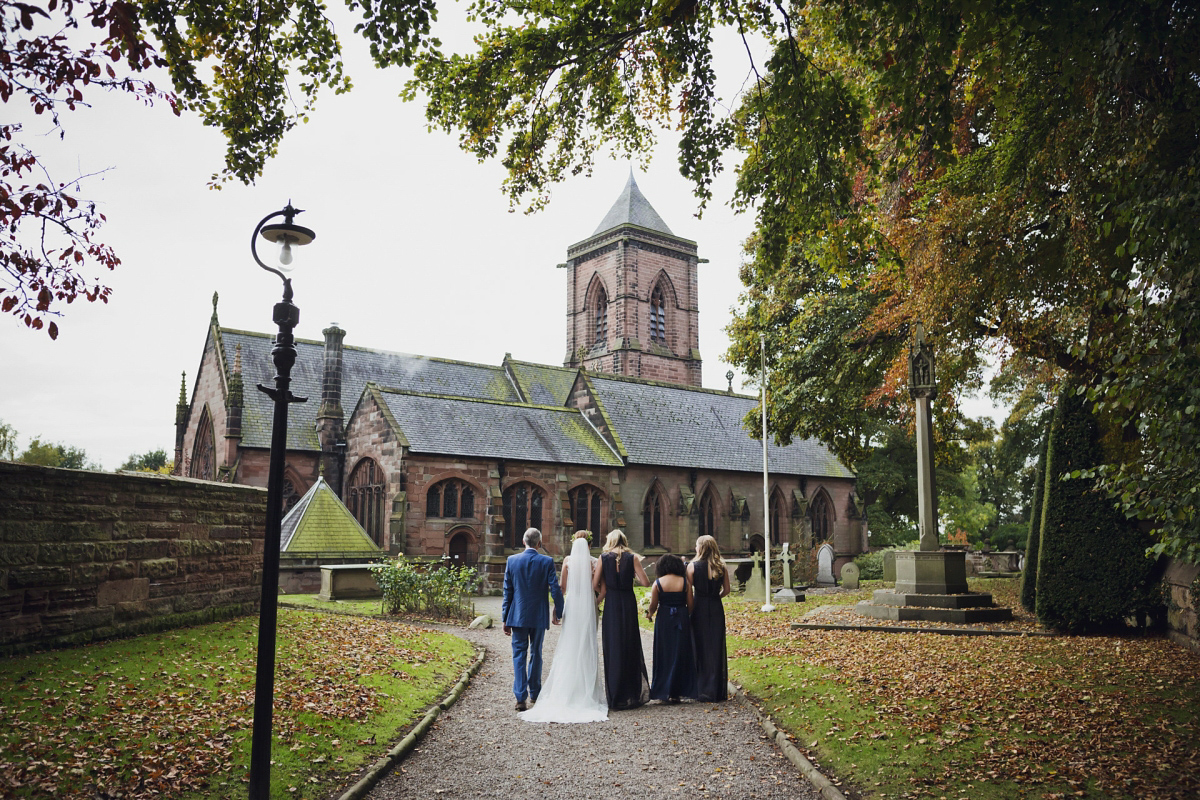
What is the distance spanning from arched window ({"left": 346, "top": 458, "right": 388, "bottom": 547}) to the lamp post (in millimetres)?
23007

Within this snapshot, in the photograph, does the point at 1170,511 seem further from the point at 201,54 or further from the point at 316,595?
the point at 316,595

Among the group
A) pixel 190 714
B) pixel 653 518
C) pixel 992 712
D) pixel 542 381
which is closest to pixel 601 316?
pixel 542 381

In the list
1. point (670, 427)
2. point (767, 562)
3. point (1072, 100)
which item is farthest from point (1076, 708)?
point (670, 427)

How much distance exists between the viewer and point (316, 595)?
21.6m

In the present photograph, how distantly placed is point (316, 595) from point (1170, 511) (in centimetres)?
1997

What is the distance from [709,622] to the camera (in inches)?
379

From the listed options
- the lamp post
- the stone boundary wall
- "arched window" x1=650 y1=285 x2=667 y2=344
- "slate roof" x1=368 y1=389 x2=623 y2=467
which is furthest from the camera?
"arched window" x1=650 y1=285 x2=667 y2=344

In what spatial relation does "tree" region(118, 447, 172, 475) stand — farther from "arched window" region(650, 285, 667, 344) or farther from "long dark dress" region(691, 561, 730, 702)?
"long dark dress" region(691, 561, 730, 702)

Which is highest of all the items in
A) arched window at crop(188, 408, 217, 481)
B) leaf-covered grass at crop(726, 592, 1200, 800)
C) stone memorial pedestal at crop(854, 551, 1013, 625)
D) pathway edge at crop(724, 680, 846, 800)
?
arched window at crop(188, 408, 217, 481)

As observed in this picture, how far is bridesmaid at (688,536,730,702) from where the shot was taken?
31.5ft

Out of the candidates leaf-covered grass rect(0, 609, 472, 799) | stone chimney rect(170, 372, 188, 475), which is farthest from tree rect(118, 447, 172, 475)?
leaf-covered grass rect(0, 609, 472, 799)

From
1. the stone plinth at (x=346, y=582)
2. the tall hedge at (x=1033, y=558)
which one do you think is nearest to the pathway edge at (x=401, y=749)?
the stone plinth at (x=346, y=582)

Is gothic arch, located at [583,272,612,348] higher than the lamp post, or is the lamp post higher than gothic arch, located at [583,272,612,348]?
gothic arch, located at [583,272,612,348]

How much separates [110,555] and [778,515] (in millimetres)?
32889
